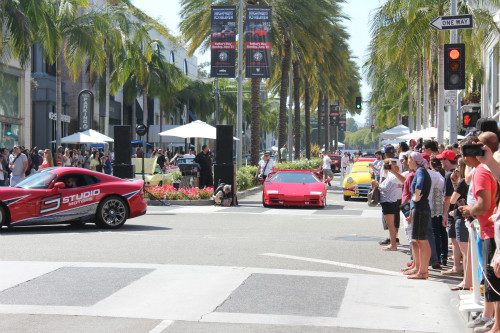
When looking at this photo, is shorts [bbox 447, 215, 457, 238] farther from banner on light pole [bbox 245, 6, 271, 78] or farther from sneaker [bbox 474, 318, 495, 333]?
banner on light pole [bbox 245, 6, 271, 78]

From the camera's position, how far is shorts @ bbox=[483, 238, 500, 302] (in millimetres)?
5922

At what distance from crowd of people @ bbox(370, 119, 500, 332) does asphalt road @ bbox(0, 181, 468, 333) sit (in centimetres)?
40

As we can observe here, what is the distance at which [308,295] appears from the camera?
8.24 metres

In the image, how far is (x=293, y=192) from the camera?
2148 centimetres

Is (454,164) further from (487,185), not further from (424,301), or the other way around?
(487,185)

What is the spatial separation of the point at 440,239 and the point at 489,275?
202 inches

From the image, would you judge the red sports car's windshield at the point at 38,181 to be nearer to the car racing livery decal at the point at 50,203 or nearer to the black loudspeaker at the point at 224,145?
the car racing livery decal at the point at 50,203

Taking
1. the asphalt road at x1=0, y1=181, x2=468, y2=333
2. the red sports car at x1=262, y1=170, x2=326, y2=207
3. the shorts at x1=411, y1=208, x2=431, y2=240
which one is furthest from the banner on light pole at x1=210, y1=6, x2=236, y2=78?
the shorts at x1=411, y1=208, x2=431, y2=240

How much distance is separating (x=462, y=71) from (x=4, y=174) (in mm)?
15246

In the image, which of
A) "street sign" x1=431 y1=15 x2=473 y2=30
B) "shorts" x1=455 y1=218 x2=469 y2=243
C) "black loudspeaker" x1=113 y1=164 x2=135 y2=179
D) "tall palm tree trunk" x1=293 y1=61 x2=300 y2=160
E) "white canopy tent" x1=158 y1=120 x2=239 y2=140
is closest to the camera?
"shorts" x1=455 y1=218 x2=469 y2=243

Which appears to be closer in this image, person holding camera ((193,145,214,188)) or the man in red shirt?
the man in red shirt

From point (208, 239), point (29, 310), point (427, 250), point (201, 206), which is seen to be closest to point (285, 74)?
point (201, 206)

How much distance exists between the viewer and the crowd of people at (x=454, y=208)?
6234 millimetres

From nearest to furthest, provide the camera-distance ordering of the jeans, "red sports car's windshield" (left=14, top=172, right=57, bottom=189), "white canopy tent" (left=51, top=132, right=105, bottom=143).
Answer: the jeans < "red sports car's windshield" (left=14, top=172, right=57, bottom=189) < "white canopy tent" (left=51, top=132, right=105, bottom=143)
